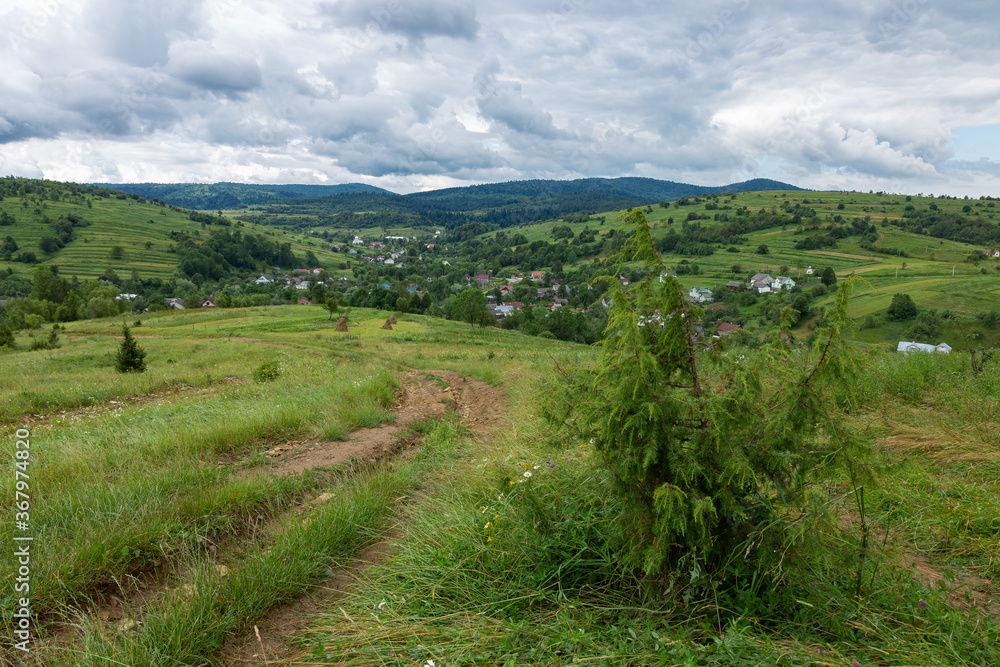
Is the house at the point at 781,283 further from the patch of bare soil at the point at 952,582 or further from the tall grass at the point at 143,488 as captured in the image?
the tall grass at the point at 143,488

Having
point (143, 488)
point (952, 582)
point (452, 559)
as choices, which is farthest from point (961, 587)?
point (143, 488)

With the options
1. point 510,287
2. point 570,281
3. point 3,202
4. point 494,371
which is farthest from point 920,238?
point 3,202

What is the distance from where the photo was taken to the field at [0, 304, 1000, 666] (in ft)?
9.42

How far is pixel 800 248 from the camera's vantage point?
95.9 metres

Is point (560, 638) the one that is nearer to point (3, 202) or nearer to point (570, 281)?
point (570, 281)

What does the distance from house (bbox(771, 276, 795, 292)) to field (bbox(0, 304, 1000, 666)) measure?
213 ft

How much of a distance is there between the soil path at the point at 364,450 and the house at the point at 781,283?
62706 millimetres

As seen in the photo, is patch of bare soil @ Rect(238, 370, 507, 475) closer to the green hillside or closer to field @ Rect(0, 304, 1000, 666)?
field @ Rect(0, 304, 1000, 666)

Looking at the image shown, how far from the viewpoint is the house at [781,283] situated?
6404cm

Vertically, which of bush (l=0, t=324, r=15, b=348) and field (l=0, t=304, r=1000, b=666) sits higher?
field (l=0, t=304, r=1000, b=666)

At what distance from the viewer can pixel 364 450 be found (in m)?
7.70

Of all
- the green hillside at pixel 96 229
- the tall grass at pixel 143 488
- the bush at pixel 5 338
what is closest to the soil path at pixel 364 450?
the tall grass at pixel 143 488

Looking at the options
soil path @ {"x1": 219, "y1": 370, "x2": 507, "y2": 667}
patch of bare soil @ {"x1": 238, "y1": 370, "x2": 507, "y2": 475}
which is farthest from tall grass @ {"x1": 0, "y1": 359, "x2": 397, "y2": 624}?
soil path @ {"x1": 219, "y1": 370, "x2": 507, "y2": 667}

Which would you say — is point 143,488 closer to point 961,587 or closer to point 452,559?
point 452,559
